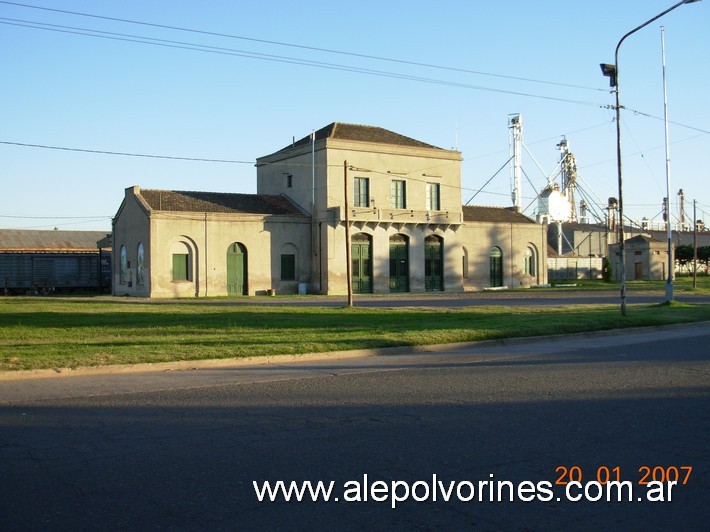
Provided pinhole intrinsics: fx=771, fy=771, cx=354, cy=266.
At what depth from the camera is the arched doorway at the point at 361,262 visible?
51.5 metres

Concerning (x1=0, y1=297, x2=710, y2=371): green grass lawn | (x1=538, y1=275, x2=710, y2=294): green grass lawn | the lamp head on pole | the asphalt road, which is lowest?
the asphalt road

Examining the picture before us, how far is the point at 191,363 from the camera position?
603 inches

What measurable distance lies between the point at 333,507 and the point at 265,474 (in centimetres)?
107

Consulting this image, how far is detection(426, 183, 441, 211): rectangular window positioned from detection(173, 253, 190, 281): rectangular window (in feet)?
59.2

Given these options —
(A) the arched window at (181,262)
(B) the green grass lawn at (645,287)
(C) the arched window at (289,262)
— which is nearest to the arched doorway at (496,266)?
(B) the green grass lawn at (645,287)


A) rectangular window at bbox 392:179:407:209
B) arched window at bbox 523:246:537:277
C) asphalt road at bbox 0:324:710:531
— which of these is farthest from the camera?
arched window at bbox 523:246:537:277

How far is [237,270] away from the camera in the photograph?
48.4 metres

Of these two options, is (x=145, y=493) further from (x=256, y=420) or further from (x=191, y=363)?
(x=191, y=363)

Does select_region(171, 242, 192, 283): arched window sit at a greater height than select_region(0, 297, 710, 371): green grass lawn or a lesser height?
greater

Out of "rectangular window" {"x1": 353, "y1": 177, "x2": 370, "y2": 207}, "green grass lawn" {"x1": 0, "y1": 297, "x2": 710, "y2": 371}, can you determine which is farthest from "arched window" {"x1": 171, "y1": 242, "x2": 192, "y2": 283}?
"green grass lawn" {"x1": 0, "y1": 297, "x2": 710, "y2": 371}

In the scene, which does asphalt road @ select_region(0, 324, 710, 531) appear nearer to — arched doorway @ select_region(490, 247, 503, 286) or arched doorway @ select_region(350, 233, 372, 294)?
arched doorway @ select_region(350, 233, 372, 294)

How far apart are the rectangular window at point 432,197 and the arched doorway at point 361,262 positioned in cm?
574

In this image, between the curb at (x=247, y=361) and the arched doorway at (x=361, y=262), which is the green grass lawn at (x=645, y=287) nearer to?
the arched doorway at (x=361, y=262)

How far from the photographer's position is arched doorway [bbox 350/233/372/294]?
5150 cm
